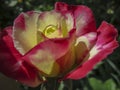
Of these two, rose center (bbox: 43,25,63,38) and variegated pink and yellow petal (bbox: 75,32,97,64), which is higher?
rose center (bbox: 43,25,63,38)

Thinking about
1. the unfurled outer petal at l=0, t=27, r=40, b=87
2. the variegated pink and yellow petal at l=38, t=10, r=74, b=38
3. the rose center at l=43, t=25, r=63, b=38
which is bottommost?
the unfurled outer petal at l=0, t=27, r=40, b=87

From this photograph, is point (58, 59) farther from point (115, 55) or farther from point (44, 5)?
point (44, 5)
